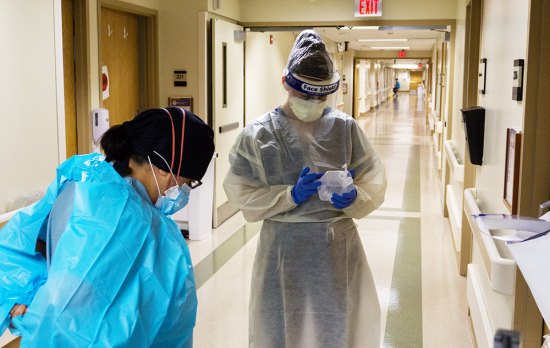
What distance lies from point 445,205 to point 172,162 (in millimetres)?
5546

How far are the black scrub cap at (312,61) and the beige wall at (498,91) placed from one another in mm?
736

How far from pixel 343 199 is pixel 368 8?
4.06m

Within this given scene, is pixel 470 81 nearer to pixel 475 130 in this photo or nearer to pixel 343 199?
pixel 475 130

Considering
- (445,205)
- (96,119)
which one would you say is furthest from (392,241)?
(96,119)

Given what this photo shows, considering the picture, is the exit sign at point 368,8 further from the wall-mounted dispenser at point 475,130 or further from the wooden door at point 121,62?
the wall-mounted dispenser at point 475,130

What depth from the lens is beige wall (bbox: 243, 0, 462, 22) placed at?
6.25 m

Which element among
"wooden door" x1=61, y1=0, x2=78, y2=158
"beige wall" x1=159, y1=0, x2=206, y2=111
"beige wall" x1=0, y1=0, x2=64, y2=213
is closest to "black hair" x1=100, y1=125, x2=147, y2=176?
"beige wall" x1=0, y1=0, x2=64, y2=213

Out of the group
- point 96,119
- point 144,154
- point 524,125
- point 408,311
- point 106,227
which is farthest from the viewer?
point 96,119

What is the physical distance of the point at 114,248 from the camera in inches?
59.2

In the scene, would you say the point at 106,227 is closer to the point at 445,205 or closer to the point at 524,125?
the point at 524,125

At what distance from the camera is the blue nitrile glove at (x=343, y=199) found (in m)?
2.50

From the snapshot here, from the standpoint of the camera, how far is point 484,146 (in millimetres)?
3445

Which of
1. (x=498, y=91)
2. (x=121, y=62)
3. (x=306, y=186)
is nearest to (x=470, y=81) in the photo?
(x=498, y=91)

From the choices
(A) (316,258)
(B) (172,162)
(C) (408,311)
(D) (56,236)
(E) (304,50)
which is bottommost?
(C) (408,311)
